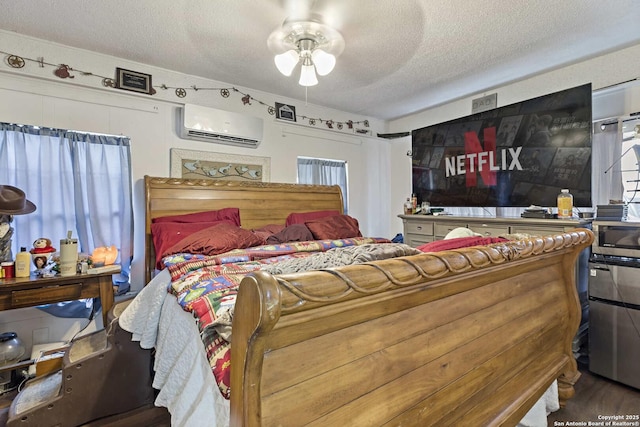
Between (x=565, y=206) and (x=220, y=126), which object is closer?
(x=565, y=206)

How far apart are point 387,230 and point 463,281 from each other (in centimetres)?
366

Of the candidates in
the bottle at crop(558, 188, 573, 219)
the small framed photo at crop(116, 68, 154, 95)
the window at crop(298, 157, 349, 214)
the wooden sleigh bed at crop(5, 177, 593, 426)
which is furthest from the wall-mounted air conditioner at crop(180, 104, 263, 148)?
the bottle at crop(558, 188, 573, 219)

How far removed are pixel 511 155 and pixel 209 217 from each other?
2986 millimetres

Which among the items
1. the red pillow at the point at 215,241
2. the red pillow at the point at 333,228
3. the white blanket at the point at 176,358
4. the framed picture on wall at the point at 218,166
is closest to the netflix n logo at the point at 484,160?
the red pillow at the point at 333,228

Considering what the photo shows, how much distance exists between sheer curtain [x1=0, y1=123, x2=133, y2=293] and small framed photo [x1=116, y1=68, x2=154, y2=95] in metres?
0.47

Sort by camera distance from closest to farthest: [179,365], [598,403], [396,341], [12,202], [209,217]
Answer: [396,341] < [179,365] < [598,403] < [12,202] < [209,217]

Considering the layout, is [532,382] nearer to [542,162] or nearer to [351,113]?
[542,162]

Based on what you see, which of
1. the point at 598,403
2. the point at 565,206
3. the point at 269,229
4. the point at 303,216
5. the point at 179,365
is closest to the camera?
the point at 179,365

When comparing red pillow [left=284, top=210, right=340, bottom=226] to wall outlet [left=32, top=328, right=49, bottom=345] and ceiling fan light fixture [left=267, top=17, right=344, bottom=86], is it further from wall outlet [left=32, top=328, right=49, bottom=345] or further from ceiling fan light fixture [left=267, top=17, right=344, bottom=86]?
wall outlet [left=32, top=328, right=49, bottom=345]

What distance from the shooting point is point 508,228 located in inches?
111

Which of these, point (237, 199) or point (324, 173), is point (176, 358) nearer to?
point (237, 199)

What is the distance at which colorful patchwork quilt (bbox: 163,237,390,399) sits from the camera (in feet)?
3.06

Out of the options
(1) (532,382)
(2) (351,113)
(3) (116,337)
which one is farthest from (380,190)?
(3) (116,337)

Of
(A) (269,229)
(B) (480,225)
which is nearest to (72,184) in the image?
(A) (269,229)
